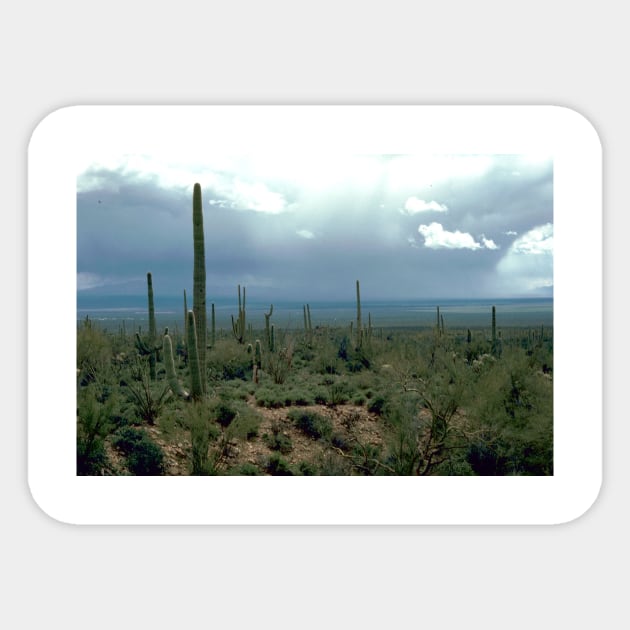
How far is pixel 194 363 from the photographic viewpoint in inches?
186

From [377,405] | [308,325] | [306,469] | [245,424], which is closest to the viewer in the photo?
[306,469]

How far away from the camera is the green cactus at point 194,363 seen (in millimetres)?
4656

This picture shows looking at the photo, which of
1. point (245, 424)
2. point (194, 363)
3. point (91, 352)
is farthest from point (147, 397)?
point (245, 424)

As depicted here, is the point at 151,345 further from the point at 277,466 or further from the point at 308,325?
the point at 277,466

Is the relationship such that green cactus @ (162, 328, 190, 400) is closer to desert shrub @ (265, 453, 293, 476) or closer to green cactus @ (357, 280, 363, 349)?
desert shrub @ (265, 453, 293, 476)

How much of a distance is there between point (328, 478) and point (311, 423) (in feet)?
2.69

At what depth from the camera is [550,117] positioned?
373cm

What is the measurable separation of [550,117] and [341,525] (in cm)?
300

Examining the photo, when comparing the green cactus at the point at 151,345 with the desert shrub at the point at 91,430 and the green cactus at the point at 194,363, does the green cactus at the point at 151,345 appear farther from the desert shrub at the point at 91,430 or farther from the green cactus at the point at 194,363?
the desert shrub at the point at 91,430

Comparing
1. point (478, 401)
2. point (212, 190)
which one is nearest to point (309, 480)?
point (478, 401)
